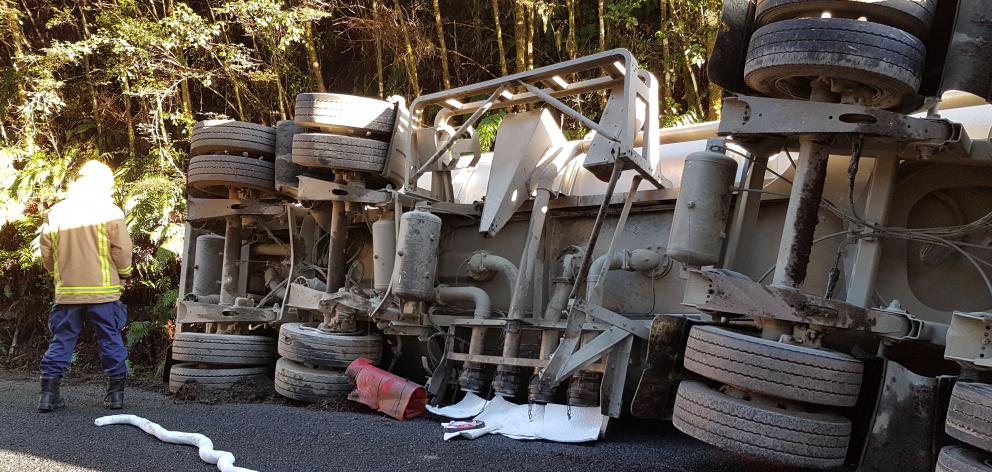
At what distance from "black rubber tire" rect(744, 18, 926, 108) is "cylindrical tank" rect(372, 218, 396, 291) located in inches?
126

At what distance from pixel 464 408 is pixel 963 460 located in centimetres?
310

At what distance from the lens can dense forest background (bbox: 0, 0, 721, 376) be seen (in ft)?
31.2

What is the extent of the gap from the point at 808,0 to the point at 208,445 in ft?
11.4

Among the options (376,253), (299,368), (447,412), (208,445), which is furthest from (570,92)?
(208,445)

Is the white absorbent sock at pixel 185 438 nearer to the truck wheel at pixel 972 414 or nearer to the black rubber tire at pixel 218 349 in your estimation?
the black rubber tire at pixel 218 349

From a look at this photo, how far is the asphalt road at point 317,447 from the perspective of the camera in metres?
3.86

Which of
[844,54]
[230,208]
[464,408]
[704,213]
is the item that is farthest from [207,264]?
[844,54]

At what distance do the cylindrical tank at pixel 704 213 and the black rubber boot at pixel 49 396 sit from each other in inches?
162

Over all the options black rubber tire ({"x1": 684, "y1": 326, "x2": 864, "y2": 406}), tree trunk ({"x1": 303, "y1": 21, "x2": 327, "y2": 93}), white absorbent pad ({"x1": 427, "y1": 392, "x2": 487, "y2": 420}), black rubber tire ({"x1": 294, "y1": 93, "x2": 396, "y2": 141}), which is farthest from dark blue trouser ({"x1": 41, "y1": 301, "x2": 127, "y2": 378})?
tree trunk ({"x1": 303, "y1": 21, "x2": 327, "y2": 93})

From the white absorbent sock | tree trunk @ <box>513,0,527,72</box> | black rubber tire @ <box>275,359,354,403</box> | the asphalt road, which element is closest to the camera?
the white absorbent sock

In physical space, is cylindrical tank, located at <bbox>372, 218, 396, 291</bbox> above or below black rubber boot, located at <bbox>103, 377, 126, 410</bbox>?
above

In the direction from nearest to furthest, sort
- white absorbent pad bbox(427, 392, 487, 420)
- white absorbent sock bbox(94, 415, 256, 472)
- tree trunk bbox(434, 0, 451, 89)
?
white absorbent sock bbox(94, 415, 256, 472)
white absorbent pad bbox(427, 392, 487, 420)
tree trunk bbox(434, 0, 451, 89)

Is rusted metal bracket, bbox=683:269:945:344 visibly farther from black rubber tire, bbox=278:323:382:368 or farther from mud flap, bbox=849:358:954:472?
black rubber tire, bbox=278:323:382:368

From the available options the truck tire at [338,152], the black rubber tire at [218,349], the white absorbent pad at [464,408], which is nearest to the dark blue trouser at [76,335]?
the black rubber tire at [218,349]
